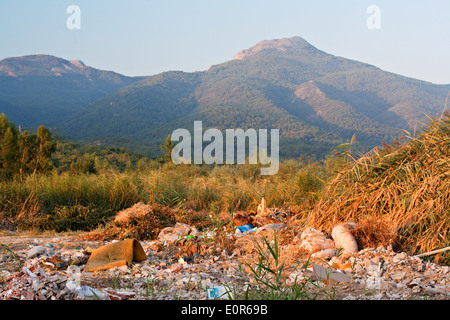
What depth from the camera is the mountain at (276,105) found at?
80.4m

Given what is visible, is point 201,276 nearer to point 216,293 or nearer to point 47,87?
point 216,293

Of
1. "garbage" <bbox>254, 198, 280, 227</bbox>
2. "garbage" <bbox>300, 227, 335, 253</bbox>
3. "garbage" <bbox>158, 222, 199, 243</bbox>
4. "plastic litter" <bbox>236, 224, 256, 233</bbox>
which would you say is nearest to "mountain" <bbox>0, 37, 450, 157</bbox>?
"garbage" <bbox>254, 198, 280, 227</bbox>

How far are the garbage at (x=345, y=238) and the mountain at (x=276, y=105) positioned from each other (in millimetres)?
45395

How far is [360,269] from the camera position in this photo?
333cm

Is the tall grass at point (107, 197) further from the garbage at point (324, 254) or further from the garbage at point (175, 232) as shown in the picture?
the garbage at point (324, 254)

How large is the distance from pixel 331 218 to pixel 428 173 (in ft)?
3.79

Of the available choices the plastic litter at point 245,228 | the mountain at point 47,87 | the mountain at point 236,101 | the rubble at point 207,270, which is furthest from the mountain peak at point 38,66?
the rubble at point 207,270

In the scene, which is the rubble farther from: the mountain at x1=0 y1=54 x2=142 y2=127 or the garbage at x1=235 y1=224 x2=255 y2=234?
the mountain at x1=0 y1=54 x2=142 y2=127

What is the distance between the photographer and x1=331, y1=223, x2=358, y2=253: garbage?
149 inches

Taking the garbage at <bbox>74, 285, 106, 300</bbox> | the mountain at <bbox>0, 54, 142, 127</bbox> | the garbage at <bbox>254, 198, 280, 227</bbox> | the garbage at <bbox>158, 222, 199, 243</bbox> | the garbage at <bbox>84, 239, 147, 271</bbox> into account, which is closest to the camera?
the garbage at <bbox>74, 285, 106, 300</bbox>

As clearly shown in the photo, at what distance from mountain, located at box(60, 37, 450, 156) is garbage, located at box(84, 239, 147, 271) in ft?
151

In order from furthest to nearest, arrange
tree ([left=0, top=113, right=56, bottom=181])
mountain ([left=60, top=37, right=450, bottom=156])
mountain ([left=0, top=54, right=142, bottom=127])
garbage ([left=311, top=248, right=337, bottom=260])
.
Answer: mountain ([left=0, top=54, right=142, bottom=127]) → mountain ([left=60, top=37, right=450, bottom=156]) → tree ([left=0, top=113, right=56, bottom=181]) → garbage ([left=311, top=248, right=337, bottom=260])
